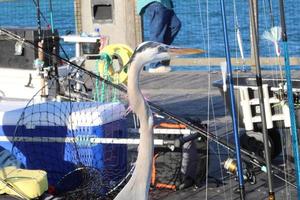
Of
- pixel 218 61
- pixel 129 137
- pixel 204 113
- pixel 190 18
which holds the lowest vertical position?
pixel 129 137

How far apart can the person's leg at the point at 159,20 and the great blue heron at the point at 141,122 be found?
5490mm

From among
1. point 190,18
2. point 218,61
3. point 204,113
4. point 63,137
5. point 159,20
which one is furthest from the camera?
point 190,18

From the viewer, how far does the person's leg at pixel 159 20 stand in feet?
33.0

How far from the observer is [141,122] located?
449cm

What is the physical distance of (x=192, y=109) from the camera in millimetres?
9320

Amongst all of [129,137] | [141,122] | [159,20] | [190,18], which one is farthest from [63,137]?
[190,18]

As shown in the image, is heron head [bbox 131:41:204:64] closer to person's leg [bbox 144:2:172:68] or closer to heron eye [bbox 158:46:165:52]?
heron eye [bbox 158:46:165:52]

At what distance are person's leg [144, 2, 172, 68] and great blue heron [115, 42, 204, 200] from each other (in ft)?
18.0

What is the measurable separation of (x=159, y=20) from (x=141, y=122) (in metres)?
5.68

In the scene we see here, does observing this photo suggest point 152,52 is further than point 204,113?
No

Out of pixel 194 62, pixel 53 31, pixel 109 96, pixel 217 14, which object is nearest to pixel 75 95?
pixel 109 96

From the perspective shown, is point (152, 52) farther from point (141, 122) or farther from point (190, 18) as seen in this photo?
point (190, 18)

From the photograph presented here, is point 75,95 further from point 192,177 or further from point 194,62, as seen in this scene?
point 194,62

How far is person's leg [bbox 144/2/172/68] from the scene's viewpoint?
10.1m
